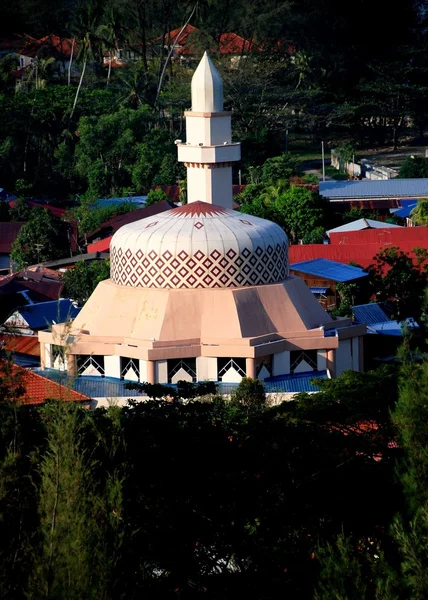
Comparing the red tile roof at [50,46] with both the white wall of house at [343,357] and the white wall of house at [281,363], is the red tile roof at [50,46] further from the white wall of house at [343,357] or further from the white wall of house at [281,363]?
the white wall of house at [281,363]

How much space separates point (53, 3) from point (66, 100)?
2103 centimetres

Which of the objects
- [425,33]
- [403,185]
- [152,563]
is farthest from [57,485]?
[425,33]

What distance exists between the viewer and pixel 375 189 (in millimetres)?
68875

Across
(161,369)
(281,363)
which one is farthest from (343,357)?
(161,369)

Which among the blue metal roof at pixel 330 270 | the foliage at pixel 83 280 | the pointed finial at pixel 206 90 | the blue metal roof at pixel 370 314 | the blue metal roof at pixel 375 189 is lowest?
the blue metal roof at pixel 375 189

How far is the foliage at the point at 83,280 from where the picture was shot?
46594 millimetres

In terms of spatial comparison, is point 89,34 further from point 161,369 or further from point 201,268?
point 161,369

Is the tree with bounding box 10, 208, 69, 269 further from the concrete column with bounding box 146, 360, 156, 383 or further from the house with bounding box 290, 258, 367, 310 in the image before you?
the concrete column with bounding box 146, 360, 156, 383

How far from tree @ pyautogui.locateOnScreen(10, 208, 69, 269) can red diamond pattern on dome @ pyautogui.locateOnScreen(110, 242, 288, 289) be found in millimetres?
20867

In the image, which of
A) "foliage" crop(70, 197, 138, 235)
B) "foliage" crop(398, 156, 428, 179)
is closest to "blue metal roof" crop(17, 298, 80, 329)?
"foliage" crop(70, 197, 138, 235)

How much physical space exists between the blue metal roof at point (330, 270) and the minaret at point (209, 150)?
2.62m

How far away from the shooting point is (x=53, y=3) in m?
102

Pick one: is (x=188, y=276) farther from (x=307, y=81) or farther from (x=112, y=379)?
(x=307, y=81)

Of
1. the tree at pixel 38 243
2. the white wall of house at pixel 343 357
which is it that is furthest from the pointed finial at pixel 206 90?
the tree at pixel 38 243
